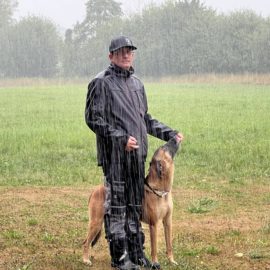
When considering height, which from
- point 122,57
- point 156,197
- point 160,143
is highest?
point 122,57

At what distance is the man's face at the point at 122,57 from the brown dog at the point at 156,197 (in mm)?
792

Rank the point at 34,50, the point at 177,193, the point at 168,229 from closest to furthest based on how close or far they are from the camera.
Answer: the point at 168,229, the point at 177,193, the point at 34,50

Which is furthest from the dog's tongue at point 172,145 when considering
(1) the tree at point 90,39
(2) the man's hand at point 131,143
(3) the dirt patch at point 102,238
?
(1) the tree at point 90,39

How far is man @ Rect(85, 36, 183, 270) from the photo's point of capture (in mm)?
4746

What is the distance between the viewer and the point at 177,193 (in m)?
8.74

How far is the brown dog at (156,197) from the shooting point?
191 inches

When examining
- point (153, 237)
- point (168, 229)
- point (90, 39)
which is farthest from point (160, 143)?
point (90, 39)

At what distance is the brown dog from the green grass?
427 cm

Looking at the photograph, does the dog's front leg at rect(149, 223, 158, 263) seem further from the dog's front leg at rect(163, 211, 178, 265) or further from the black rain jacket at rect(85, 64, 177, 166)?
the black rain jacket at rect(85, 64, 177, 166)

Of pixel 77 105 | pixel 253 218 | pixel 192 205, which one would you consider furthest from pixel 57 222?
pixel 77 105

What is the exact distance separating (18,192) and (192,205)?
2.85 m

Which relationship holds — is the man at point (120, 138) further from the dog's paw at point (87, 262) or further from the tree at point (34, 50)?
the tree at point (34, 50)

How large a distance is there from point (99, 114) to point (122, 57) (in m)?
0.54

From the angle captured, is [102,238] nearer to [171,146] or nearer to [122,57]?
[171,146]
